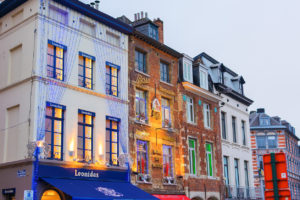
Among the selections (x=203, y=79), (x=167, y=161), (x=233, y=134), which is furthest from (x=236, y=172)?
(x=167, y=161)

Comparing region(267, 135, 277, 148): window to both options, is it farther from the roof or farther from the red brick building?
the roof

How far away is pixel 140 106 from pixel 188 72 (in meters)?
5.49

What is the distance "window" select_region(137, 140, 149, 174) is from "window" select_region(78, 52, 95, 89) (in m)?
4.10

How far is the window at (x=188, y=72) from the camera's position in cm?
2518

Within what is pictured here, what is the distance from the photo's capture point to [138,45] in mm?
21906

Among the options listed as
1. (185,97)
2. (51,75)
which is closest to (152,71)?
(185,97)

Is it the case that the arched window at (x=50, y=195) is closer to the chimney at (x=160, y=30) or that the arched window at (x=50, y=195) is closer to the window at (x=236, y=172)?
the chimney at (x=160, y=30)

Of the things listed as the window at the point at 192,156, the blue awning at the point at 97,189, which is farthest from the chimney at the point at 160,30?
the blue awning at the point at 97,189

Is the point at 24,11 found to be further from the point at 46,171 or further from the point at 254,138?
the point at 254,138

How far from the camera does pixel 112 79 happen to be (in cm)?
1998

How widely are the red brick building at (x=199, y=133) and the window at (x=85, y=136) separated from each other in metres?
6.76

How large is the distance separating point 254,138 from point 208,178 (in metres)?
32.5

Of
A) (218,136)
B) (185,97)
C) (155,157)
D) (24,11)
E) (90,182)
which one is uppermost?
(24,11)

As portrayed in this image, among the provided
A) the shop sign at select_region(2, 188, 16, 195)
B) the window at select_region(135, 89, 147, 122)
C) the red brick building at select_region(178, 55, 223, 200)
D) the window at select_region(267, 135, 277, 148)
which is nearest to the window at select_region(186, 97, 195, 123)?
the red brick building at select_region(178, 55, 223, 200)
